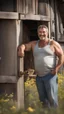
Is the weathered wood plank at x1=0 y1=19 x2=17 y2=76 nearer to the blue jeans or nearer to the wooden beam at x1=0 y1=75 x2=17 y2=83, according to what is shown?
the wooden beam at x1=0 y1=75 x2=17 y2=83

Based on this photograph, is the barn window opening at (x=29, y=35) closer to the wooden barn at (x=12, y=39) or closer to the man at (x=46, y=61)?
the wooden barn at (x=12, y=39)

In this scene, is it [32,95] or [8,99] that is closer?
[8,99]

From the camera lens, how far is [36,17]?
6824 millimetres

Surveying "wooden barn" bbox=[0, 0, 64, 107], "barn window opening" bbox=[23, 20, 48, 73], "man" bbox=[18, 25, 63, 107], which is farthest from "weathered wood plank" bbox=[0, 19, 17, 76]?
"barn window opening" bbox=[23, 20, 48, 73]

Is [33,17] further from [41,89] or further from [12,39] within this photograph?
[41,89]

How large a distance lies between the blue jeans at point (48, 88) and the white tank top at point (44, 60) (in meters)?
0.10

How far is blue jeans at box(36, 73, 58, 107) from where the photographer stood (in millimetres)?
6145

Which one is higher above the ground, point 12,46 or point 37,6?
point 37,6

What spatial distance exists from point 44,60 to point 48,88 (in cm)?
48

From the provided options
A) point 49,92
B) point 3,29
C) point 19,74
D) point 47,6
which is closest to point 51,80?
point 49,92

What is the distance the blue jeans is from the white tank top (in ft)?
0.33

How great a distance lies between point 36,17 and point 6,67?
1.08m

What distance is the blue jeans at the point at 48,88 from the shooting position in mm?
6145

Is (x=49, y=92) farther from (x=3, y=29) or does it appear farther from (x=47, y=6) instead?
(x=47, y=6)
